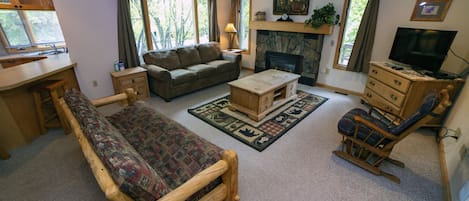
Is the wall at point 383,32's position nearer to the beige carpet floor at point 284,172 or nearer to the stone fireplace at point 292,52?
the stone fireplace at point 292,52

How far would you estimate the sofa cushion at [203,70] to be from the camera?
3.90 metres

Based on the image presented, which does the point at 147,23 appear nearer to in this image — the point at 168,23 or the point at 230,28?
the point at 168,23

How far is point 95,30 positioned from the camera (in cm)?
326

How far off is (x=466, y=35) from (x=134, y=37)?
5.12m

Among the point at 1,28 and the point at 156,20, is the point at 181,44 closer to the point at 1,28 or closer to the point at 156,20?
the point at 156,20

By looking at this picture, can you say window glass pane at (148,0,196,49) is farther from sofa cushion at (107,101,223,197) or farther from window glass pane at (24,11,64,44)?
sofa cushion at (107,101,223,197)

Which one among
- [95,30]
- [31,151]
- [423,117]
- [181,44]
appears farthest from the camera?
[181,44]

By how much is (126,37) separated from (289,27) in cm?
320

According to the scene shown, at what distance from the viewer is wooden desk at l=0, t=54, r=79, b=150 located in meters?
2.21

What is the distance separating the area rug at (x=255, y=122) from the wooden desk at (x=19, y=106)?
1.95 m

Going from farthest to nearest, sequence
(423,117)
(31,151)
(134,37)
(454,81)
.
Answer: (134,37) → (454,81) → (31,151) → (423,117)

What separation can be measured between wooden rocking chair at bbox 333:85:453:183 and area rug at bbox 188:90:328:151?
79cm

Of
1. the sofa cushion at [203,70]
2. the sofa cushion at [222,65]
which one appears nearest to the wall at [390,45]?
the sofa cushion at [222,65]

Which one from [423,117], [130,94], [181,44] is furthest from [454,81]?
[181,44]
